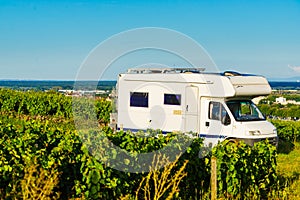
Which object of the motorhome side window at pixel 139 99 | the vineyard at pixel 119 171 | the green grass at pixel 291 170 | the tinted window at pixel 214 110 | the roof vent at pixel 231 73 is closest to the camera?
the vineyard at pixel 119 171

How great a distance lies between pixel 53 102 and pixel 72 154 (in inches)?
797

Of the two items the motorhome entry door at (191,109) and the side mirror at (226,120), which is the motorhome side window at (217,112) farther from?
the motorhome entry door at (191,109)

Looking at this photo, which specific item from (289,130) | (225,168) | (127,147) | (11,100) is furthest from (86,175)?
(11,100)

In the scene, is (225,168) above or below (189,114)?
below

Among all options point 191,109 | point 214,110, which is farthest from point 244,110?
point 191,109

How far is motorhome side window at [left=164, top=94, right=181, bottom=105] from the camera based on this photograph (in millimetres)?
14695

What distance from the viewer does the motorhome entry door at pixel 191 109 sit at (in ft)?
47.2

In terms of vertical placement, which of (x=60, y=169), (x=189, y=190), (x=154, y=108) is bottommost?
(x=189, y=190)

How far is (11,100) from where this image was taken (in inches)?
1113

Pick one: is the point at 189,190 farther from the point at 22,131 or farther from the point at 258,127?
the point at 258,127

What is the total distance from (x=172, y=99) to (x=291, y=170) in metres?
4.28

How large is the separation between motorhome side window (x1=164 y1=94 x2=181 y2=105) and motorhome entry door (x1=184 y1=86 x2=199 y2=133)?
0.29 metres

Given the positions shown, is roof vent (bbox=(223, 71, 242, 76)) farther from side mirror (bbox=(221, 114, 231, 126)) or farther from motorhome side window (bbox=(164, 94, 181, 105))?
motorhome side window (bbox=(164, 94, 181, 105))

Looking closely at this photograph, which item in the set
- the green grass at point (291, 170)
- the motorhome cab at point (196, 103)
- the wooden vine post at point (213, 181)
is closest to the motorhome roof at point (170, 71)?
the motorhome cab at point (196, 103)
